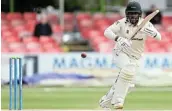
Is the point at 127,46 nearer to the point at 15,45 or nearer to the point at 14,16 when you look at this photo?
the point at 15,45

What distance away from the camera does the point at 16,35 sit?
66.2 ft

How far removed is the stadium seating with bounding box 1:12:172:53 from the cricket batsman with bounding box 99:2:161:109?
9036 millimetres

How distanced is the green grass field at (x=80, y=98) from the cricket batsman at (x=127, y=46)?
2.56 m

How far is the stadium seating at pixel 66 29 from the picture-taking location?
19.3 meters

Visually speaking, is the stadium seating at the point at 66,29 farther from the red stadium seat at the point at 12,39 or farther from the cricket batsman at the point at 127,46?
the cricket batsman at the point at 127,46

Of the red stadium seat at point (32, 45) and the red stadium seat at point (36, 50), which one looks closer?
the red stadium seat at point (36, 50)

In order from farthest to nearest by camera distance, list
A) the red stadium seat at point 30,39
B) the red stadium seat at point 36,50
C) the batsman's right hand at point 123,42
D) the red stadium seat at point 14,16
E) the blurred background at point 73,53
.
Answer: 1. the red stadium seat at point 14,16
2. the red stadium seat at point 30,39
3. the red stadium seat at point 36,50
4. the blurred background at point 73,53
5. the batsman's right hand at point 123,42

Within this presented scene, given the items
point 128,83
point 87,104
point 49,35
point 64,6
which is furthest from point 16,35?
point 128,83

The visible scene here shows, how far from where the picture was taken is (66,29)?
20812 mm

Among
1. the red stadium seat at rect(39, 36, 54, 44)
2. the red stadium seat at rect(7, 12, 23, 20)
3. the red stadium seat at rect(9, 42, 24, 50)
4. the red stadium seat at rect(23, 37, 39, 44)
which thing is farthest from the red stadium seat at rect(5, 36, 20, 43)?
the red stadium seat at rect(7, 12, 23, 20)

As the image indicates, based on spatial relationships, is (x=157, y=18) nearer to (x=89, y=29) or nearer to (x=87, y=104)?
(x=89, y=29)

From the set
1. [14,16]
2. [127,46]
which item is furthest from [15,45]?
[127,46]

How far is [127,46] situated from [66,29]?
11.2 meters

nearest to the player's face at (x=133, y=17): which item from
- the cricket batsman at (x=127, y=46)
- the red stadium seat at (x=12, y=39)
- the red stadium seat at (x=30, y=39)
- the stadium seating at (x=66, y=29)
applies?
the cricket batsman at (x=127, y=46)
